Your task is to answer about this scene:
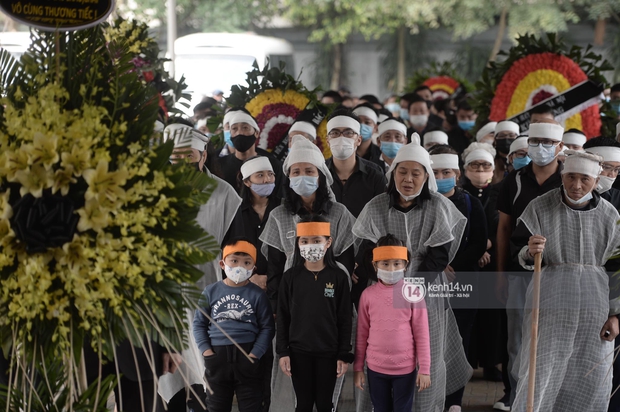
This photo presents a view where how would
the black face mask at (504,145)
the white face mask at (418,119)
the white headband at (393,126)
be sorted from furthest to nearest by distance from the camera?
the white face mask at (418,119)
the white headband at (393,126)
the black face mask at (504,145)

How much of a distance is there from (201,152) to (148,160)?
3.41m

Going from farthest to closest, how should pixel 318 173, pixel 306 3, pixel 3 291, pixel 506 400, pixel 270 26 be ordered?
pixel 270 26
pixel 306 3
pixel 506 400
pixel 318 173
pixel 3 291

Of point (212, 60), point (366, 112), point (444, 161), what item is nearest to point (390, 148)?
point (366, 112)

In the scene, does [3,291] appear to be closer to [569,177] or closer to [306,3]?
[569,177]

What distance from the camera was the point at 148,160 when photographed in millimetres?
3410

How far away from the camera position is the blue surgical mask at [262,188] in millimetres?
7102

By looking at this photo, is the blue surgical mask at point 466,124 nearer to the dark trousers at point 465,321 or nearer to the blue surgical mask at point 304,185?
the dark trousers at point 465,321

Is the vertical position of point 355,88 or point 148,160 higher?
point 355,88

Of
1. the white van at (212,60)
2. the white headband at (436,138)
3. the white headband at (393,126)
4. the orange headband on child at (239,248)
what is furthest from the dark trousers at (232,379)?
the white van at (212,60)

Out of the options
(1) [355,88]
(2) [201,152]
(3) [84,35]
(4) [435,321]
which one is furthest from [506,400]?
(1) [355,88]

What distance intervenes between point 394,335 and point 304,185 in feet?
4.11

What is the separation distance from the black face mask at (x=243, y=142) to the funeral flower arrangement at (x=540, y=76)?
2824 mm

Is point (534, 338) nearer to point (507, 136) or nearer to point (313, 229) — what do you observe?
point (313, 229)

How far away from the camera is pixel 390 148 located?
28.7 feet
